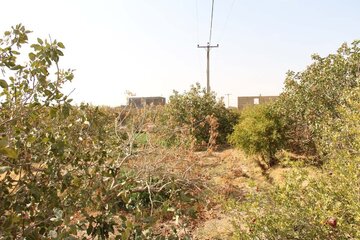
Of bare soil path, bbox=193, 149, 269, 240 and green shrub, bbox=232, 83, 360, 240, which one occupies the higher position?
green shrub, bbox=232, 83, 360, 240

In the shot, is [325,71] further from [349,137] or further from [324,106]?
[349,137]

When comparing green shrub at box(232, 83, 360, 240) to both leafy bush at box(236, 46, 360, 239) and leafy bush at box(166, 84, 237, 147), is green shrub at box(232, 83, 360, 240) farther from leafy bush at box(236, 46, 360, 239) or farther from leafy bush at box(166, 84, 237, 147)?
leafy bush at box(166, 84, 237, 147)

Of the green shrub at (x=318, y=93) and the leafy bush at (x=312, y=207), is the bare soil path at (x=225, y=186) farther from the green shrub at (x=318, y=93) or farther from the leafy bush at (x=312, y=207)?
the green shrub at (x=318, y=93)

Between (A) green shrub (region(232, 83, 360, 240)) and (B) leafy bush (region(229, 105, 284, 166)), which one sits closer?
(A) green shrub (region(232, 83, 360, 240))

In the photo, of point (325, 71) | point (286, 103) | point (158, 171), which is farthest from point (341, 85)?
point (158, 171)

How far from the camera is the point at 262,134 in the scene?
10125 mm

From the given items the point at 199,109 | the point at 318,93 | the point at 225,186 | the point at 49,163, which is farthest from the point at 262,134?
the point at 49,163

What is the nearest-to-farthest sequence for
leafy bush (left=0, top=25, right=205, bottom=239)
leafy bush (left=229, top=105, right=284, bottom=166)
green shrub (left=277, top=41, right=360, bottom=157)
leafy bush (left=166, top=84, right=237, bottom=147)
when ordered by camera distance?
1. leafy bush (left=0, top=25, right=205, bottom=239)
2. green shrub (left=277, top=41, right=360, bottom=157)
3. leafy bush (left=229, top=105, right=284, bottom=166)
4. leafy bush (left=166, top=84, right=237, bottom=147)

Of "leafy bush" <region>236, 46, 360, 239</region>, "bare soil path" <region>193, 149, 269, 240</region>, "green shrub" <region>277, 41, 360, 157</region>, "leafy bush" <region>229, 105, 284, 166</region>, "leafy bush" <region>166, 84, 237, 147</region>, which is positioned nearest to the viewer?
"leafy bush" <region>236, 46, 360, 239</region>

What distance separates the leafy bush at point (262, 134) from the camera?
10.1m

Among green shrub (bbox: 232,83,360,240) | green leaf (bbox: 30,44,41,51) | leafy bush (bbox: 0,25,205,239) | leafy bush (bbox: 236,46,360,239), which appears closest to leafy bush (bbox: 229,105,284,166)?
leafy bush (bbox: 236,46,360,239)

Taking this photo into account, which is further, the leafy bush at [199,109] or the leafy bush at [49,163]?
the leafy bush at [199,109]

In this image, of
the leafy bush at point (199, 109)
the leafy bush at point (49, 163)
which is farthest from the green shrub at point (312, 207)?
the leafy bush at point (199, 109)

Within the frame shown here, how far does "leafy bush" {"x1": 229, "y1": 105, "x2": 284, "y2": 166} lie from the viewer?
10.1 meters
